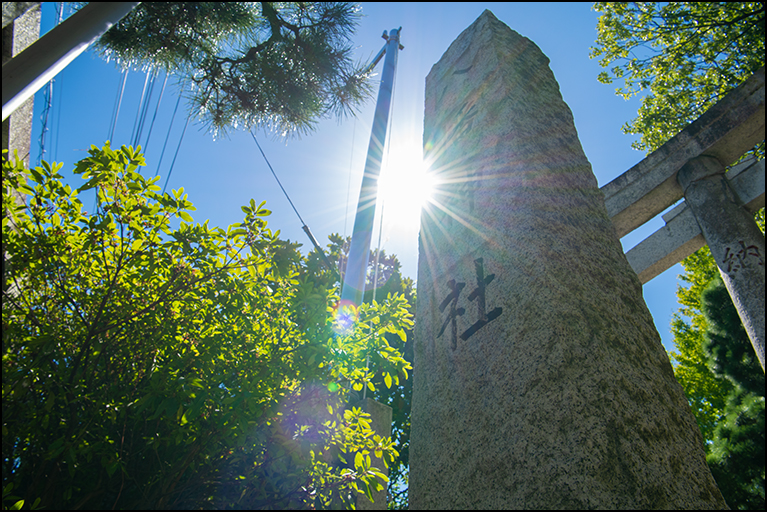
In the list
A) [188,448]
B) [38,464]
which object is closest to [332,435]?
[188,448]

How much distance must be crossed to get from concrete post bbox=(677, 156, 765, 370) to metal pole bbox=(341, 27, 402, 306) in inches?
146

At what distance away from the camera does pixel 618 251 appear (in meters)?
1.56

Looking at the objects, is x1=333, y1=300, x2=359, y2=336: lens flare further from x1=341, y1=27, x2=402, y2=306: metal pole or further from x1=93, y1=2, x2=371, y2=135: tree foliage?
x1=93, y1=2, x2=371, y2=135: tree foliage

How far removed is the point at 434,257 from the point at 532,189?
60cm

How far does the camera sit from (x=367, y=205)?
454 cm

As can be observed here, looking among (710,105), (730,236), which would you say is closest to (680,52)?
(710,105)

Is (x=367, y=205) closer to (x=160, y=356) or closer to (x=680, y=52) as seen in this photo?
(x=160, y=356)

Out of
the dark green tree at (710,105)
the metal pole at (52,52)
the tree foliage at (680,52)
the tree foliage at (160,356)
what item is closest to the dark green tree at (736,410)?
the dark green tree at (710,105)

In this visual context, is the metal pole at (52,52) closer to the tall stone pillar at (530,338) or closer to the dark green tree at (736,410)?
the tall stone pillar at (530,338)

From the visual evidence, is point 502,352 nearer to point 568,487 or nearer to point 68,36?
point 568,487

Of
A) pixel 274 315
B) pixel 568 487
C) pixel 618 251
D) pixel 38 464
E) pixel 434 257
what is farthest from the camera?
pixel 274 315

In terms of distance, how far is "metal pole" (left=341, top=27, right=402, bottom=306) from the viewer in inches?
159

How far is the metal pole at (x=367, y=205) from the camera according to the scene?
Answer: 159 inches

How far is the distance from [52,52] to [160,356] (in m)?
1.93
